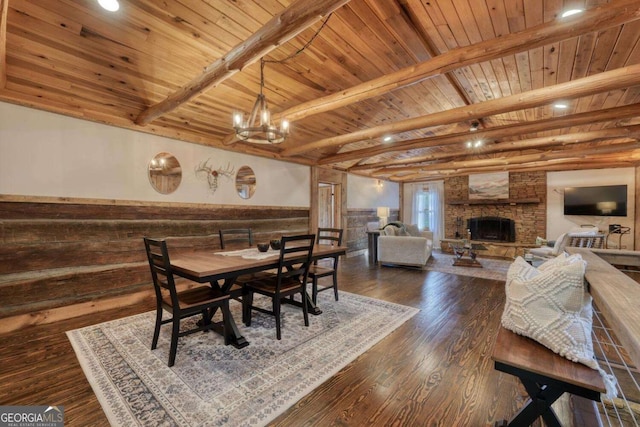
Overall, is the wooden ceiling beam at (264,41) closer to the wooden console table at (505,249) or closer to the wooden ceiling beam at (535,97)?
the wooden ceiling beam at (535,97)

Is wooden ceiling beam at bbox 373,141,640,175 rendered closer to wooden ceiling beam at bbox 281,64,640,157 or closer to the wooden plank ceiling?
the wooden plank ceiling

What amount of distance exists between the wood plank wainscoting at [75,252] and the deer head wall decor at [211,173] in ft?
1.62

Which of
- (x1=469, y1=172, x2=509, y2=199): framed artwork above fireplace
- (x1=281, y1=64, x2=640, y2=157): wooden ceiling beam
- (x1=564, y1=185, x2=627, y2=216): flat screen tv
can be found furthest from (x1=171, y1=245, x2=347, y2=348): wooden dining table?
(x1=564, y1=185, x2=627, y2=216): flat screen tv

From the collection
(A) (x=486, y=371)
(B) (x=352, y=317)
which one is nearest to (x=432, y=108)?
(B) (x=352, y=317)

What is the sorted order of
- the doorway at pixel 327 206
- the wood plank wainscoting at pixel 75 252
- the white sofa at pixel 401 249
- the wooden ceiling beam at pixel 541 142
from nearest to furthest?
1. the wood plank wainscoting at pixel 75 252
2. the wooden ceiling beam at pixel 541 142
3. the white sofa at pixel 401 249
4. the doorway at pixel 327 206

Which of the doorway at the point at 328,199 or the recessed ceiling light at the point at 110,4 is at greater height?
the recessed ceiling light at the point at 110,4

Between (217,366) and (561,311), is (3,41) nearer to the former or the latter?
(217,366)

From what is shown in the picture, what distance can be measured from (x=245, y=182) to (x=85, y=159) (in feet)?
7.40

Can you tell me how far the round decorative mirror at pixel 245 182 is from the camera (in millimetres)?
4863

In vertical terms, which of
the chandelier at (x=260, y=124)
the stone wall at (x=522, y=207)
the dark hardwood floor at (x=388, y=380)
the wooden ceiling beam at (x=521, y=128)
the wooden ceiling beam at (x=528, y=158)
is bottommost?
the dark hardwood floor at (x=388, y=380)

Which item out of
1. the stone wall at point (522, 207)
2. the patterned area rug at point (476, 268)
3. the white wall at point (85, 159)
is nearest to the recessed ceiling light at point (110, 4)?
the white wall at point (85, 159)

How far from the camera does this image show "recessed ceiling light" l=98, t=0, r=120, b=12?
2044mm

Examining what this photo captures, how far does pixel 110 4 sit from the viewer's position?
2070 millimetres

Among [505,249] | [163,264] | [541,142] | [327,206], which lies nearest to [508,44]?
[163,264]
